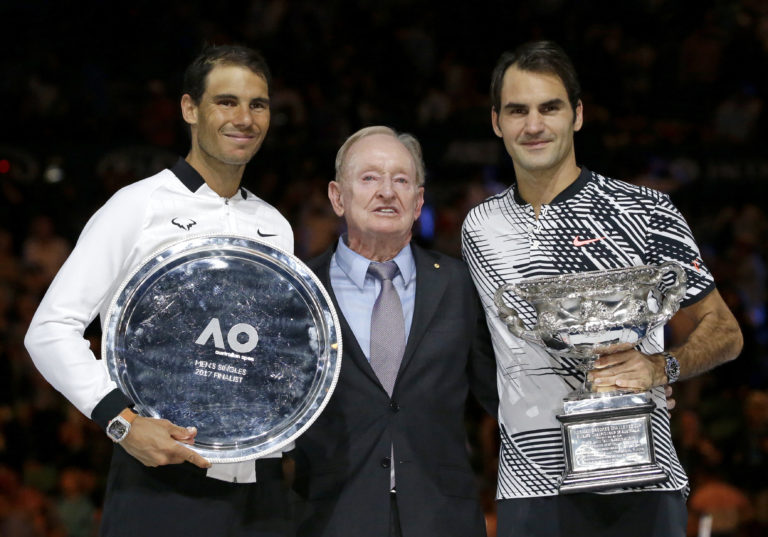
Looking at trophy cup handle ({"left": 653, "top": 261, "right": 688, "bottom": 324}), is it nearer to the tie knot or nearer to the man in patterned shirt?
the man in patterned shirt

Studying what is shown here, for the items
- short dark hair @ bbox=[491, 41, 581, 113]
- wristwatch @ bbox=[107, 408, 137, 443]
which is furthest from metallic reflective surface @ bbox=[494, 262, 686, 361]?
wristwatch @ bbox=[107, 408, 137, 443]

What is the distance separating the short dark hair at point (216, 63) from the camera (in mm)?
3236

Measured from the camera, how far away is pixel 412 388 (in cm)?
307

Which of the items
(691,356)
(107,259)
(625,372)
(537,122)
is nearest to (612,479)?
(625,372)

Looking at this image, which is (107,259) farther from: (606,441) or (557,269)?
(606,441)

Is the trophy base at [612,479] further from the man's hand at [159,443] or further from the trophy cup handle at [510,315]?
the man's hand at [159,443]

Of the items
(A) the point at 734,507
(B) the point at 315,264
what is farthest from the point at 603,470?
(A) the point at 734,507

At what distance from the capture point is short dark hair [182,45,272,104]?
3.24m

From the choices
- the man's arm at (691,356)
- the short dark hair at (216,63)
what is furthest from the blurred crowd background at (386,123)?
the short dark hair at (216,63)

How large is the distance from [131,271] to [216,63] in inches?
29.0

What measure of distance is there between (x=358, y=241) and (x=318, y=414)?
0.62 metres

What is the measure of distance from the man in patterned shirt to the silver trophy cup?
0.15 meters

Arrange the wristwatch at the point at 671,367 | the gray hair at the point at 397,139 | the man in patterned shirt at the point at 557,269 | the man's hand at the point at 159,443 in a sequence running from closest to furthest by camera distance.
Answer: the man's hand at the point at 159,443 < the wristwatch at the point at 671,367 < the man in patterned shirt at the point at 557,269 < the gray hair at the point at 397,139

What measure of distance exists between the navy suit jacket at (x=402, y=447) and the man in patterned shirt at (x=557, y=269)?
15cm
